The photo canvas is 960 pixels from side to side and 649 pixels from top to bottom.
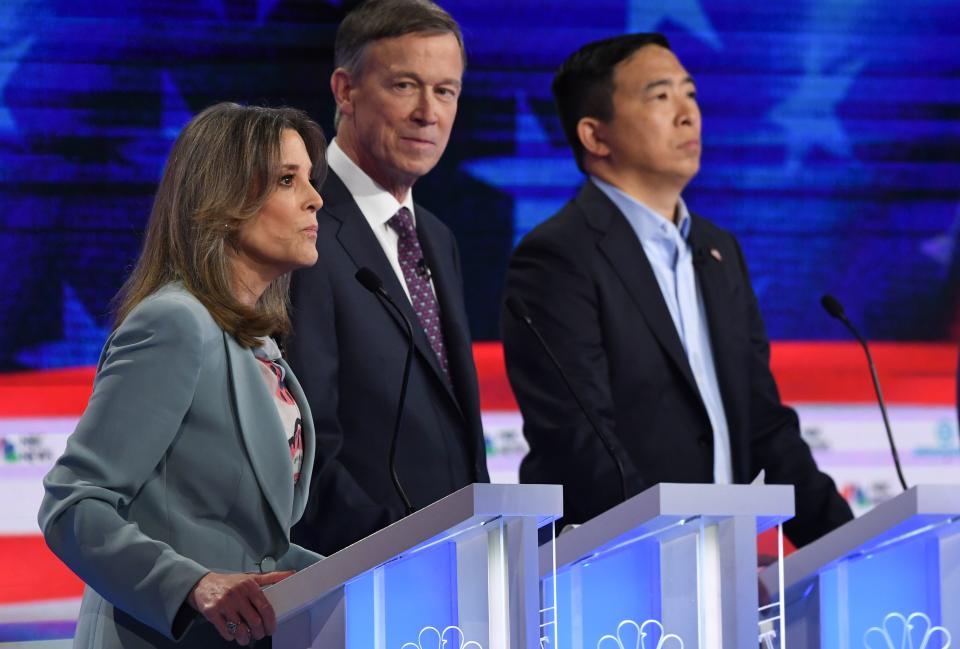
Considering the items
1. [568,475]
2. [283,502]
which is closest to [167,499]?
[283,502]

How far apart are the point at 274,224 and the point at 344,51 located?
1261 millimetres

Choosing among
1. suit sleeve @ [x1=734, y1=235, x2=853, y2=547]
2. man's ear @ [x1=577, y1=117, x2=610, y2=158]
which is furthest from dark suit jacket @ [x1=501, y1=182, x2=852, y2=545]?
man's ear @ [x1=577, y1=117, x2=610, y2=158]

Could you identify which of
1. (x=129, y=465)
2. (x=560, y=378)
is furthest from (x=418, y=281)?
(x=129, y=465)

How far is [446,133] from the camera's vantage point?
354 cm

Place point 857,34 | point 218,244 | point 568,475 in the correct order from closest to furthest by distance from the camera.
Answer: point 218,244
point 568,475
point 857,34

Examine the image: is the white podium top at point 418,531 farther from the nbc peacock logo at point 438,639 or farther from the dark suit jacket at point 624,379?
the dark suit jacket at point 624,379

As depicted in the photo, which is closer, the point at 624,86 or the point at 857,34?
the point at 624,86

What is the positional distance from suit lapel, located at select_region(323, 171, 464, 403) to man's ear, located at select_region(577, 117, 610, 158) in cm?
90

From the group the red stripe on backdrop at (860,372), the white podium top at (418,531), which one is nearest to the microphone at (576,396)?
the white podium top at (418,531)

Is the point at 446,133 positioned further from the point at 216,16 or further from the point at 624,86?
the point at 216,16

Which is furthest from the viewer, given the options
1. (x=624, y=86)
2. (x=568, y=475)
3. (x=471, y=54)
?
(x=471, y=54)

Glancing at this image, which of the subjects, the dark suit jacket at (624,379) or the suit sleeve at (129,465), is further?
the dark suit jacket at (624,379)

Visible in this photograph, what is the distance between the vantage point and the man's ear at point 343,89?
3562mm

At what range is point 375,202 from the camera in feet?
11.1
